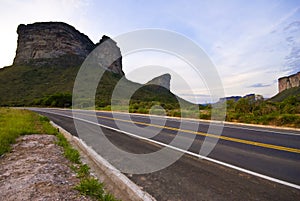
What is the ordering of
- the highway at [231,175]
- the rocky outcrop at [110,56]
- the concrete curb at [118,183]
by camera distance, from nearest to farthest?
the concrete curb at [118,183]
the highway at [231,175]
the rocky outcrop at [110,56]

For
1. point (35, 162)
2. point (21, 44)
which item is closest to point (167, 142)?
point (35, 162)

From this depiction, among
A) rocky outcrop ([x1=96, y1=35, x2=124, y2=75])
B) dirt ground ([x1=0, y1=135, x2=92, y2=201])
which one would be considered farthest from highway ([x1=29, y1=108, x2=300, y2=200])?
rocky outcrop ([x1=96, y1=35, x2=124, y2=75])

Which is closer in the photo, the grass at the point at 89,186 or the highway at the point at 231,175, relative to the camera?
the grass at the point at 89,186

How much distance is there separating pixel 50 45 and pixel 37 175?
116 m

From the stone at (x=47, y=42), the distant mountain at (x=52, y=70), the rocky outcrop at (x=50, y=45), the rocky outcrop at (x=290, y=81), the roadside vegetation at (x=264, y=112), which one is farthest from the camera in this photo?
the rocky outcrop at (x=290, y=81)

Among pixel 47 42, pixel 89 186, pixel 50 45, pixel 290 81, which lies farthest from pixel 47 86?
pixel 290 81

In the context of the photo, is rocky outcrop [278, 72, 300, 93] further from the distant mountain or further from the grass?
the grass

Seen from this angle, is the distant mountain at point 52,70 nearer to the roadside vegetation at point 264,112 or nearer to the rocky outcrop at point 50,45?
the rocky outcrop at point 50,45

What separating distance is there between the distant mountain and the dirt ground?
4069cm

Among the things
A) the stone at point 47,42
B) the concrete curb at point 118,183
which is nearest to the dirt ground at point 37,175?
the concrete curb at point 118,183

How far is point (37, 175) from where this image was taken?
13.1 ft

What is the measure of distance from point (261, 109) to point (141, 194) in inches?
536

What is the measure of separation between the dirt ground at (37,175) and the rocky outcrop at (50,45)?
92774 mm

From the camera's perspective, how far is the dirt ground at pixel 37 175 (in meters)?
3.16
